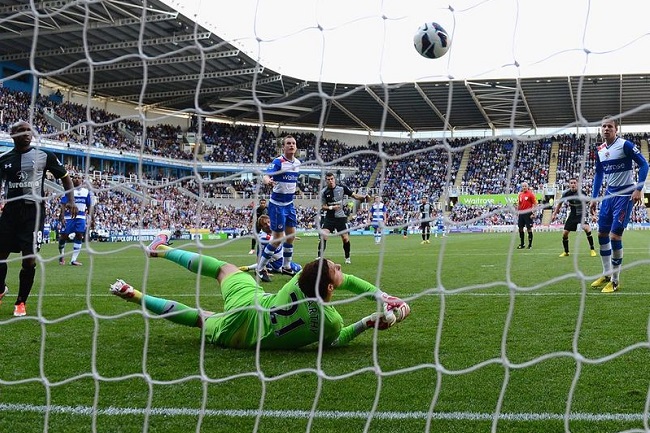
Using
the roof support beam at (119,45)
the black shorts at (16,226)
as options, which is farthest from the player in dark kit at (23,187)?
the roof support beam at (119,45)

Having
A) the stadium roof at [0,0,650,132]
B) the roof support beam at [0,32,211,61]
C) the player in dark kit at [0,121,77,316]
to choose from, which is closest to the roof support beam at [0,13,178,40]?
the stadium roof at [0,0,650,132]

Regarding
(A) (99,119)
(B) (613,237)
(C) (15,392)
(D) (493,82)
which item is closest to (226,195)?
(A) (99,119)

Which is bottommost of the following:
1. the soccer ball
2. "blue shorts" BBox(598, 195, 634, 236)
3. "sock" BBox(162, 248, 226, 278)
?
"sock" BBox(162, 248, 226, 278)

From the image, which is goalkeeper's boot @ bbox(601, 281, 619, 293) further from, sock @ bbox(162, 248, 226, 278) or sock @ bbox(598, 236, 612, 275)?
sock @ bbox(162, 248, 226, 278)

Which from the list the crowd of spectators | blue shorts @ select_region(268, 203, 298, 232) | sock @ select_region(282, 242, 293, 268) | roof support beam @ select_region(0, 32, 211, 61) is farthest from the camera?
the crowd of spectators

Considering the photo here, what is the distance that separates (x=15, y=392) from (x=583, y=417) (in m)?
2.91

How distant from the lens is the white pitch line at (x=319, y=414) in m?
2.86

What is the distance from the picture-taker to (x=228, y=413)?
9.95ft

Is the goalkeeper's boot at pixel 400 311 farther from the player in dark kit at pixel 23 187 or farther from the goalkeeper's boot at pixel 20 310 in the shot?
the goalkeeper's boot at pixel 20 310

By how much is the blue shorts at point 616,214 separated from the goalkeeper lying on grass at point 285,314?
156 inches

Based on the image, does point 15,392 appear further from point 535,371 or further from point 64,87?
point 64,87

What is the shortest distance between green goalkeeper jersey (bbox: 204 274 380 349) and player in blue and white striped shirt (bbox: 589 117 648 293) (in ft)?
11.3

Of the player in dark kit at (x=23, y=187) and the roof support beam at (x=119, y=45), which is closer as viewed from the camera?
the player in dark kit at (x=23, y=187)

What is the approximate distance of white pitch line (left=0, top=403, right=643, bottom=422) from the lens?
9.39ft
